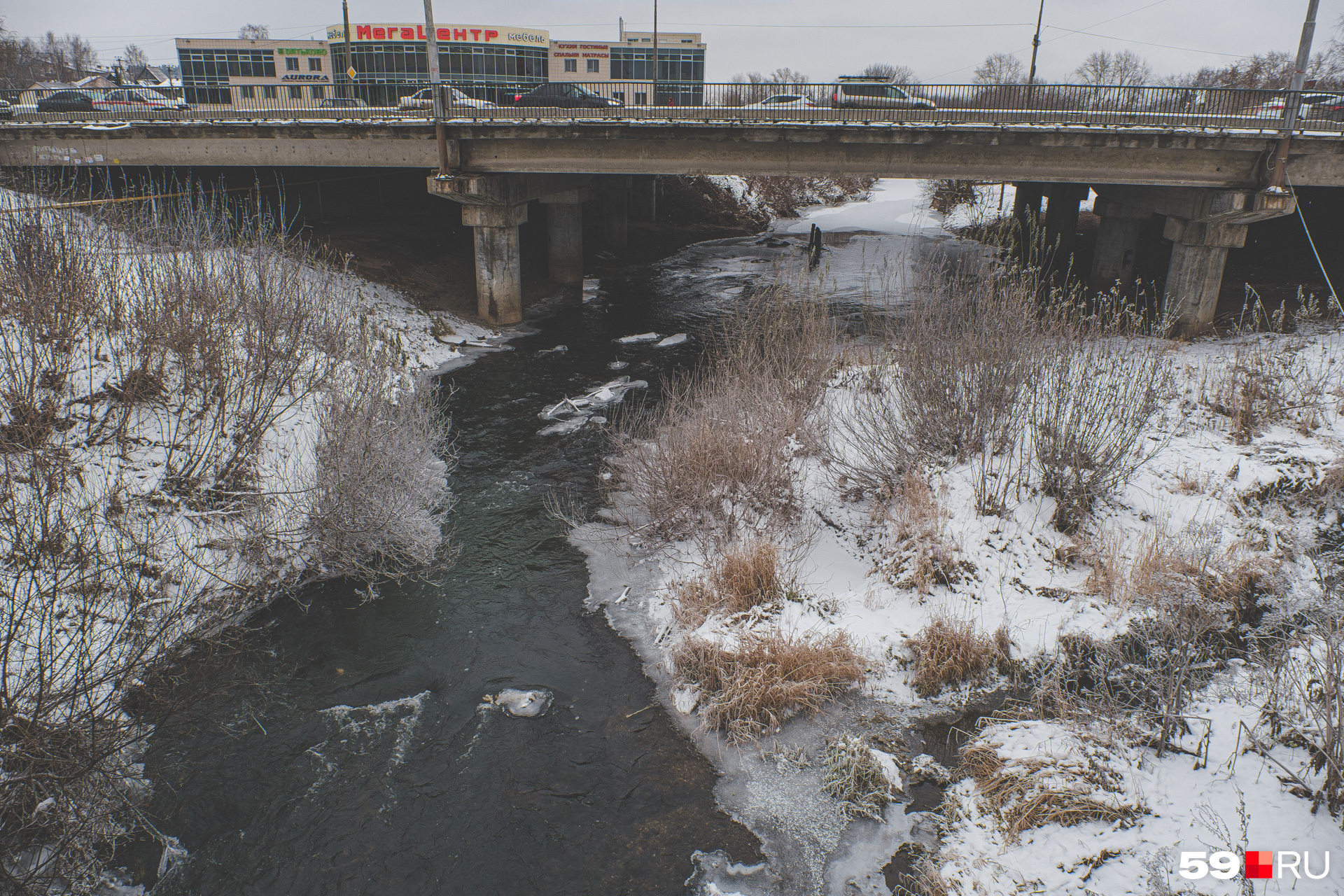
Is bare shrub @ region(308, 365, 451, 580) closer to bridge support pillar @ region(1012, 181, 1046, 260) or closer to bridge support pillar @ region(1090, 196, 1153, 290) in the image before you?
bridge support pillar @ region(1090, 196, 1153, 290)

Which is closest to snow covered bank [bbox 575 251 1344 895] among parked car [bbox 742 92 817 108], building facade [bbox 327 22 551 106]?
parked car [bbox 742 92 817 108]

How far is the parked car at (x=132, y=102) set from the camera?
32656 mm

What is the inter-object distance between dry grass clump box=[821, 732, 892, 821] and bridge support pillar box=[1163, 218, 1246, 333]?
61.7ft

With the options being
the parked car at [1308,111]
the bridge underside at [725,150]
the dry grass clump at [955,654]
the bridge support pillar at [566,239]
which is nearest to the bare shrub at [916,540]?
the dry grass clump at [955,654]

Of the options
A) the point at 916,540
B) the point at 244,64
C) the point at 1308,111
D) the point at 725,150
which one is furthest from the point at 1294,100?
the point at 244,64

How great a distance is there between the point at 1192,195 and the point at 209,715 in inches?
997

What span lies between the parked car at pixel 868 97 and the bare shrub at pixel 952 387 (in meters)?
11.2

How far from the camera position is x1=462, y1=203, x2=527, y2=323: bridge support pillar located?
82.1 ft

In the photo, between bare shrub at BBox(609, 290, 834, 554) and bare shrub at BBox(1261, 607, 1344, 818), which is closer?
bare shrub at BBox(1261, 607, 1344, 818)

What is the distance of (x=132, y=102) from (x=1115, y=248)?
40345mm

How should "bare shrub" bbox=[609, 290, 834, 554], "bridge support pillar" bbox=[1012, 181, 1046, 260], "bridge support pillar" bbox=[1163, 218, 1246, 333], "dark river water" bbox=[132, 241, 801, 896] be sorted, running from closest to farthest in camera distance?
"dark river water" bbox=[132, 241, 801, 896]
"bare shrub" bbox=[609, 290, 834, 554]
"bridge support pillar" bbox=[1163, 218, 1246, 333]
"bridge support pillar" bbox=[1012, 181, 1046, 260]

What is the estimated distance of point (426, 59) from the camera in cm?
4531

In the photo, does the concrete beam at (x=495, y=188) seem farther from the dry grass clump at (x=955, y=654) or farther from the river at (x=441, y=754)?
the dry grass clump at (x=955, y=654)

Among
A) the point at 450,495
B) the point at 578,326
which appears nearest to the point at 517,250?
the point at 578,326
